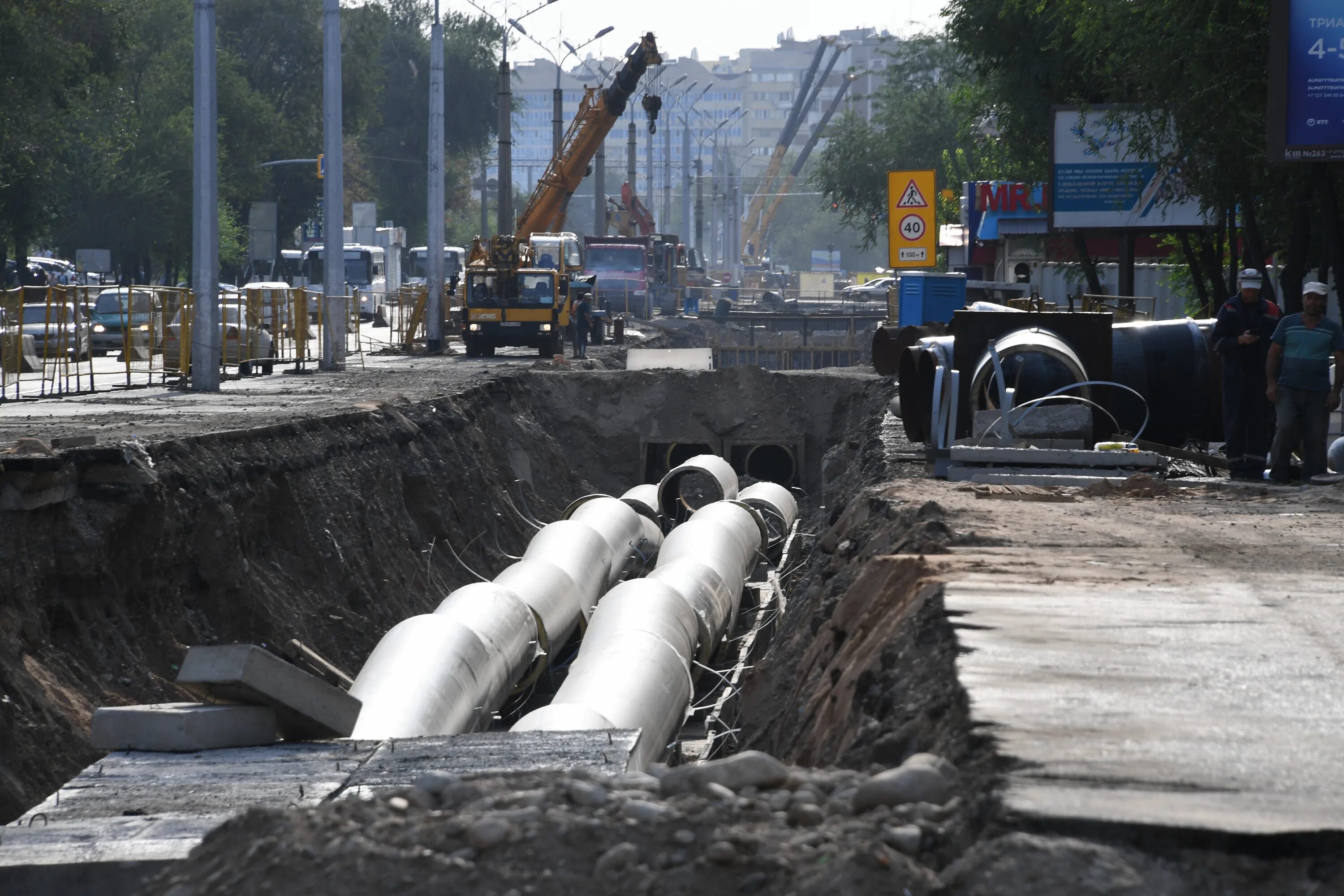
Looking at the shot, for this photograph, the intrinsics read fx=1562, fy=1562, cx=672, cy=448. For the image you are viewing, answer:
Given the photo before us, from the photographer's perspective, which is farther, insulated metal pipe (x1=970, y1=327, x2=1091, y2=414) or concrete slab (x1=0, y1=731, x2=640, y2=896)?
insulated metal pipe (x1=970, y1=327, x2=1091, y2=414)

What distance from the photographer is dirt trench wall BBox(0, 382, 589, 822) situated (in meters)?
10.0

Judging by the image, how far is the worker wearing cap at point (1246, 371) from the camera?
41.0ft

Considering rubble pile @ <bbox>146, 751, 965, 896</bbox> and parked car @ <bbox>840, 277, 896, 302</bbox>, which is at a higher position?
parked car @ <bbox>840, 277, 896, 302</bbox>

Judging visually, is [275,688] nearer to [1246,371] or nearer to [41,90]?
[1246,371]

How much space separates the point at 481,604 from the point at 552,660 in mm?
2279

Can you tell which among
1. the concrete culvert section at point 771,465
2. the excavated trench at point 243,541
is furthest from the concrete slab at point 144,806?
the concrete culvert section at point 771,465

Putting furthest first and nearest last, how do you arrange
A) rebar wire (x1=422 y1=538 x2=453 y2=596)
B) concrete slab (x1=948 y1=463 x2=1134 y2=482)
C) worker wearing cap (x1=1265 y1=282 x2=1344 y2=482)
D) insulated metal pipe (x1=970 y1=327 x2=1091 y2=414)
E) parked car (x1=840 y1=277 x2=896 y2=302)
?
parked car (x1=840 y1=277 x2=896 y2=302)
rebar wire (x1=422 y1=538 x2=453 y2=596)
insulated metal pipe (x1=970 y1=327 x2=1091 y2=414)
concrete slab (x1=948 y1=463 x2=1134 y2=482)
worker wearing cap (x1=1265 y1=282 x2=1344 y2=482)

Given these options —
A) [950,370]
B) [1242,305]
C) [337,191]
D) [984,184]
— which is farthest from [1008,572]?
[984,184]

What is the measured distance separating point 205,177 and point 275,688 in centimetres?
1362

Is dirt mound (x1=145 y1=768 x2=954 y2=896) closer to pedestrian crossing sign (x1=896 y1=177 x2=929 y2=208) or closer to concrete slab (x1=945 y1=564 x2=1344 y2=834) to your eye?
concrete slab (x1=945 y1=564 x2=1344 y2=834)

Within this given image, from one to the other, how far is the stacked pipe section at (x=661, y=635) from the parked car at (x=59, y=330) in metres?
8.50

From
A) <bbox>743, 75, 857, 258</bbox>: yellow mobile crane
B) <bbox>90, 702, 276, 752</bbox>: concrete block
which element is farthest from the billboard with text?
<bbox>743, 75, 857, 258</bbox>: yellow mobile crane

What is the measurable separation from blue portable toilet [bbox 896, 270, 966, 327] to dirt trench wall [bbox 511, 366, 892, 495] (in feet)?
7.77

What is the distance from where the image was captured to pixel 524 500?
75.0 feet
